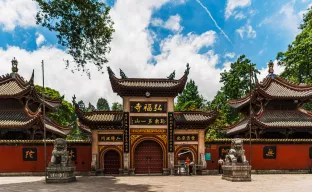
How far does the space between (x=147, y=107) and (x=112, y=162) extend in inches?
180

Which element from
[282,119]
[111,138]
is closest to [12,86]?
[111,138]

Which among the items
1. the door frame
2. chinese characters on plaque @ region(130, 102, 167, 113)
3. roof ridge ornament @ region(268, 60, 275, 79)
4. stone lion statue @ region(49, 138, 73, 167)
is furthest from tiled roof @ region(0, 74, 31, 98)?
roof ridge ornament @ region(268, 60, 275, 79)

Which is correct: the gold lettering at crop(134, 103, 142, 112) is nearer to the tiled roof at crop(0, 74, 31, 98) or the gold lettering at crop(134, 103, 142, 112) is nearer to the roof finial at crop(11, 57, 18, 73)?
the tiled roof at crop(0, 74, 31, 98)

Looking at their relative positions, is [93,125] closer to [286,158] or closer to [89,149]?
[89,149]

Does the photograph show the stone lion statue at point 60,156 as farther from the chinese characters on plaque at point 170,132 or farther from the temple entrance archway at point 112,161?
the chinese characters on plaque at point 170,132

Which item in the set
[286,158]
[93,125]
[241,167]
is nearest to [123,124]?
[93,125]

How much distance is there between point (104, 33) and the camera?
16.8 metres

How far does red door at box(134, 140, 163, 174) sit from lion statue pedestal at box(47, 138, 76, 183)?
6070 millimetres

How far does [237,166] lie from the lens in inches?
656

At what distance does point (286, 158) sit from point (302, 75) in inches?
744

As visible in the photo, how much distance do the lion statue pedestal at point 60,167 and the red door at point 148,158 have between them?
607cm

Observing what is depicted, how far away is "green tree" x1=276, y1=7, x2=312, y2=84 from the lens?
3478 cm

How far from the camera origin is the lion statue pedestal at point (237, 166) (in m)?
16.6

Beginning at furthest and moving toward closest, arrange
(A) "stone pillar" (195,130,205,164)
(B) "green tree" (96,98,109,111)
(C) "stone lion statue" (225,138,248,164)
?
(B) "green tree" (96,98,109,111) → (A) "stone pillar" (195,130,205,164) → (C) "stone lion statue" (225,138,248,164)
